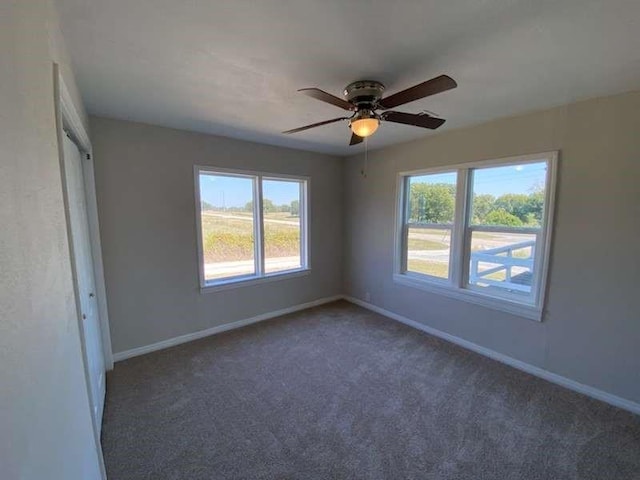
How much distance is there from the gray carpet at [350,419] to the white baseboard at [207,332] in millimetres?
119

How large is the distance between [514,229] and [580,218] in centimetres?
51

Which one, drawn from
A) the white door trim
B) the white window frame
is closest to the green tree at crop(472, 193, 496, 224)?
the white window frame

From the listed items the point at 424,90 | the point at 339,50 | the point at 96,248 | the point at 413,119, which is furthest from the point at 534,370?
the point at 96,248

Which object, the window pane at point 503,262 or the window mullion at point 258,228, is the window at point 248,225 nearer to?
the window mullion at point 258,228

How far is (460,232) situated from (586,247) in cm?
107

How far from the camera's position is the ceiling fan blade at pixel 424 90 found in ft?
4.67

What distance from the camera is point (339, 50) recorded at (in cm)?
160

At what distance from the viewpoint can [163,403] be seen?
2289 mm

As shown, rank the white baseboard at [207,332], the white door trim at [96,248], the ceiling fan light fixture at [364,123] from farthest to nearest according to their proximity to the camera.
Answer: the white baseboard at [207,332], the white door trim at [96,248], the ceiling fan light fixture at [364,123]

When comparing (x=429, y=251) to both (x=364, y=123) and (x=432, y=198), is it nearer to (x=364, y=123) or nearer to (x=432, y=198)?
(x=432, y=198)

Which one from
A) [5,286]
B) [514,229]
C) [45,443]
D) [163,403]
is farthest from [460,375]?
[5,286]

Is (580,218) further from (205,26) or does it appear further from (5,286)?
(5,286)

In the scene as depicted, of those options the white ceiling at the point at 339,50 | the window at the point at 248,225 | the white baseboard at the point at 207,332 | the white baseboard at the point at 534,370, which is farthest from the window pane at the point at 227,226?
the white baseboard at the point at 534,370

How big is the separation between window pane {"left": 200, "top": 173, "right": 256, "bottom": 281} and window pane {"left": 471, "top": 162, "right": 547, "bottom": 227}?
9.08 feet
